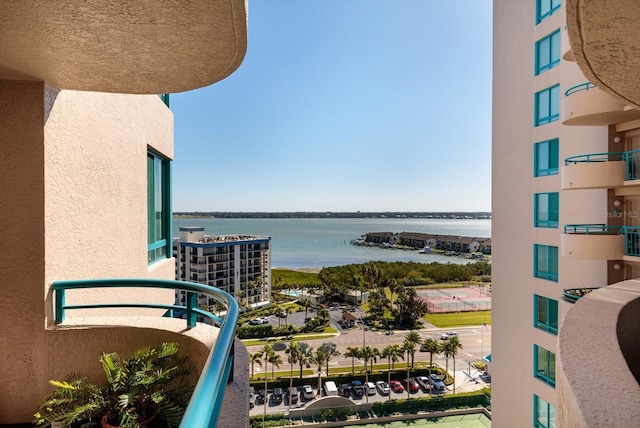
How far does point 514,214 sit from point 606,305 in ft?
26.0

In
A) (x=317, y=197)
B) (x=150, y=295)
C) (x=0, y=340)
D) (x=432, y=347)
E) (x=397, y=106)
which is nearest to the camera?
(x=0, y=340)

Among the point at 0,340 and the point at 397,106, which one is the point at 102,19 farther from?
the point at 397,106

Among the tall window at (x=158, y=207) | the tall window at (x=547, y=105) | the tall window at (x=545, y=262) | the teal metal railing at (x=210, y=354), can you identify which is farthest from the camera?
the tall window at (x=545, y=262)

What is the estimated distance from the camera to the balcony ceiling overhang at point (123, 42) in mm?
1805

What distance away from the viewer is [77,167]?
329 cm

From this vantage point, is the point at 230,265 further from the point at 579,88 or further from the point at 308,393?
the point at 579,88

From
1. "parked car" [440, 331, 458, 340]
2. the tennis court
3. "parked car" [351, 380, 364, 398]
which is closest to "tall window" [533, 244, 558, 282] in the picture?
"parked car" [351, 380, 364, 398]

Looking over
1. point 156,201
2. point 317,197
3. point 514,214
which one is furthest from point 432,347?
point 317,197

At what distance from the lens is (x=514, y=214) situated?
29.8 ft

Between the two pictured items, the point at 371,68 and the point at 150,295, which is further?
the point at 371,68

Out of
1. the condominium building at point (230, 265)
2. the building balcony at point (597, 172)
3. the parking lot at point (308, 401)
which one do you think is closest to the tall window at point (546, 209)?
the building balcony at point (597, 172)

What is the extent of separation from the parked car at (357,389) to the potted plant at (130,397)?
23743 millimetres

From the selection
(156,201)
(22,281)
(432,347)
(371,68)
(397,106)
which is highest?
(371,68)

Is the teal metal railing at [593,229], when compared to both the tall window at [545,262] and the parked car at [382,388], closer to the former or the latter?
the tall window at [545,262]
